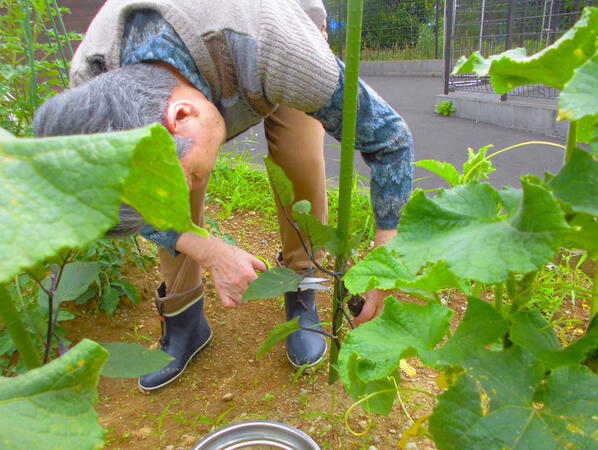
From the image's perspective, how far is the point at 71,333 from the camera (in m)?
1.74

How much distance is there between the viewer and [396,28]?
31.8 feet

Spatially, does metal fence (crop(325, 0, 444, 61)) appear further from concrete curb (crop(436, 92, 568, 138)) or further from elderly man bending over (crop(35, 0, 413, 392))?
elderly man bending over (crop(35, 0, 413, 392))

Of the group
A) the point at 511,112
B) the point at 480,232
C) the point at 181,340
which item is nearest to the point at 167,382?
the point at 181,340

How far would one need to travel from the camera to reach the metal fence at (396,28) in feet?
29.6

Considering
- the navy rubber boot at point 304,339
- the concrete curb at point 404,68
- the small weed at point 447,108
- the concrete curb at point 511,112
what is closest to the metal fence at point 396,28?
the concrete curb at point 404,68

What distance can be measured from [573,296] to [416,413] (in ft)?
2.65

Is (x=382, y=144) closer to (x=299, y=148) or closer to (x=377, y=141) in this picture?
(x=377, y=141)

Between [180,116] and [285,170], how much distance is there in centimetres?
64

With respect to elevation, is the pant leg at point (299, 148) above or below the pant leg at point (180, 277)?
above

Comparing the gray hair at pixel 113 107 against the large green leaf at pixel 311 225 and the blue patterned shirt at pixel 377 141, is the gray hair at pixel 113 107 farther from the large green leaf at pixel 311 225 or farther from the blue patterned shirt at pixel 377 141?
the large green leaf at pixel 311 225

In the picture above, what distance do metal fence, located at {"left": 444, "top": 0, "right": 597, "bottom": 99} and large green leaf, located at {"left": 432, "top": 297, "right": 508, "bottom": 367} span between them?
181 inches

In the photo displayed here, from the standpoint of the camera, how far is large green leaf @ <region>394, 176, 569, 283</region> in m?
0.48

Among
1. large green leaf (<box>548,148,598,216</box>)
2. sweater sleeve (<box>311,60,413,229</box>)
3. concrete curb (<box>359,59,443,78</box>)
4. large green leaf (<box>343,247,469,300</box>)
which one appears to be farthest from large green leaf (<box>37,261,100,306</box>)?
concrete curb (<box>359,59,443,78</box>)

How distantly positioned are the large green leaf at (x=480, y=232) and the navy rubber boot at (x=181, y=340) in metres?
1.19
